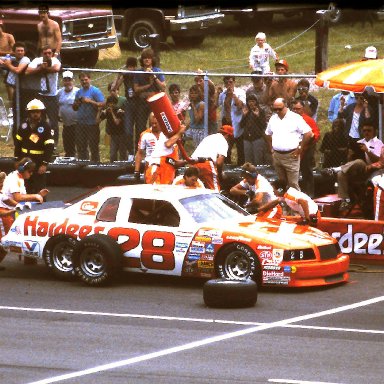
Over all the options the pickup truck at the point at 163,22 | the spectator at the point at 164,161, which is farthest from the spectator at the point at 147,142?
the pickup truck at the point at 163,22

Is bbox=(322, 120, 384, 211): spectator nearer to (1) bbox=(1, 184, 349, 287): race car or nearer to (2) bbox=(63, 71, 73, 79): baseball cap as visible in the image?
(1) bbox=(1, 184, 349, 287): race car

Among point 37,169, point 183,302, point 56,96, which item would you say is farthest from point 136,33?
point 183,302

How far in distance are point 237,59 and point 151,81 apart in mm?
9591

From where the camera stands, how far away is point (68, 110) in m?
23.3

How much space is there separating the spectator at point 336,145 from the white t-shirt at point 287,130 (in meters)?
0.81

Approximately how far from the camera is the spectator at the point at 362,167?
2011 centimetres

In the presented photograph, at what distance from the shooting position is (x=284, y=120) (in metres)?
20.6

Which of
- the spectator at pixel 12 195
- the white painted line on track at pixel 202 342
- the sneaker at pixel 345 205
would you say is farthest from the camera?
the sneaker at pixel 345 205

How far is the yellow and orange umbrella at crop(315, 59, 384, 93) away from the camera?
1912 cm

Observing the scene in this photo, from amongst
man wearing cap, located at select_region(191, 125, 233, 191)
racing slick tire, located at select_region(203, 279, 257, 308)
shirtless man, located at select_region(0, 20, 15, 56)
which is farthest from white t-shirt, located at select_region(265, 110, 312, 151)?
shirtless man, located at select_region(0, 20, 15, 56)

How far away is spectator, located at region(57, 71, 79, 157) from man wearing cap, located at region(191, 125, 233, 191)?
3599 mm

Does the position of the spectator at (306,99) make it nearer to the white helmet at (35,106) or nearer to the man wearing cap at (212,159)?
the man wearing cap at (212,159)

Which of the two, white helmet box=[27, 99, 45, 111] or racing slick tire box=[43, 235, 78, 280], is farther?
white helmet box=[27, 99, 45, 111]

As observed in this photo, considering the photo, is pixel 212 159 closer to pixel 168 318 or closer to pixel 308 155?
pixel 308 155
